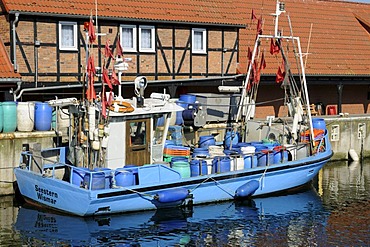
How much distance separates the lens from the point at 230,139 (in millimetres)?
22844

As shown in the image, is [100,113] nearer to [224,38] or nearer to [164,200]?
[164,200]

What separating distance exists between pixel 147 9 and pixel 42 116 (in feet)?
24.0

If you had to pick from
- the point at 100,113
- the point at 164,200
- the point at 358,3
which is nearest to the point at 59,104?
the point at 100,113

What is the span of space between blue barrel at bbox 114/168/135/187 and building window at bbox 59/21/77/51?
772cm

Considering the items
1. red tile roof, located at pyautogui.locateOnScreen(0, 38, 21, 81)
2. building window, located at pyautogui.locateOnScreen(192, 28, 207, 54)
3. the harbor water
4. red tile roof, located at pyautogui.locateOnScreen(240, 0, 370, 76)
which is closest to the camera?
the harbor water

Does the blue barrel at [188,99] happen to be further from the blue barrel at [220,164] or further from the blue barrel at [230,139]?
the blue barrel at [220,164]

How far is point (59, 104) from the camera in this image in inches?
804

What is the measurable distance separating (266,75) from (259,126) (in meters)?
6.82

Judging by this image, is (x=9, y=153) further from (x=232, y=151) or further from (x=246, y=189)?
(x=246, y=189)

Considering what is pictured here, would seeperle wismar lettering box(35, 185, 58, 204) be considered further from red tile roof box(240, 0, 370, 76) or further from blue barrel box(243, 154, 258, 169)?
red tile roof box(240, 0, 370, 76)

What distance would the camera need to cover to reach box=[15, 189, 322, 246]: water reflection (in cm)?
1658

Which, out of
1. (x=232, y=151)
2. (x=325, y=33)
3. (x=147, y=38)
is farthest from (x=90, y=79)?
(x=325, y=33)

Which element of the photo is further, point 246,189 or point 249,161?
point 249,161

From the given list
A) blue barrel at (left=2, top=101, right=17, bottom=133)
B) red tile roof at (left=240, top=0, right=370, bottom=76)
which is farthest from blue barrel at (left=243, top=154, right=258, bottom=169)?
red tile roof at (left=240, top=0, right=370, bottom=76)
